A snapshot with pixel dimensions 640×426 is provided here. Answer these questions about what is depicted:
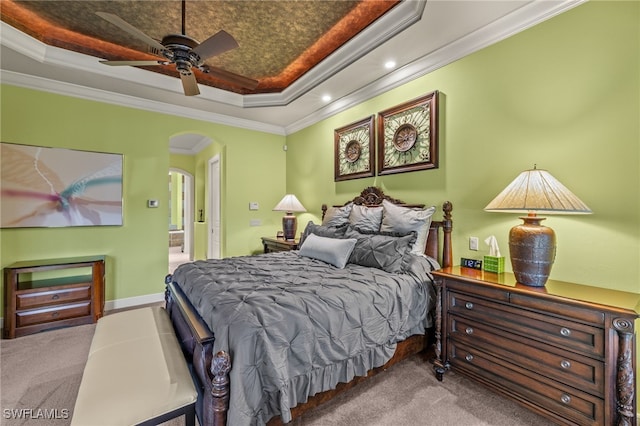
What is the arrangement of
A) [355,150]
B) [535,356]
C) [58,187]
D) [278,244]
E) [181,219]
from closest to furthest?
1. [535,356]
2. [58,187]
3. [355,150]
4. [278,244]
5. [181,219]

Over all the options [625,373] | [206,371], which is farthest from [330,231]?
[625,373]

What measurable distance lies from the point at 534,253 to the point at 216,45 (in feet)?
8.65

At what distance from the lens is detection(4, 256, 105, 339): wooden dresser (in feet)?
9.38

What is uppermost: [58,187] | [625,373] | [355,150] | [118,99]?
[118,99]

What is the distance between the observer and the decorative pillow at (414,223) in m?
2.65

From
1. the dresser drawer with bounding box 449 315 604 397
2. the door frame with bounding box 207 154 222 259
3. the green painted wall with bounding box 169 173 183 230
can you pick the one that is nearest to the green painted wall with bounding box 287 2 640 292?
the dresser drawer with bounding box 449 315 604 397

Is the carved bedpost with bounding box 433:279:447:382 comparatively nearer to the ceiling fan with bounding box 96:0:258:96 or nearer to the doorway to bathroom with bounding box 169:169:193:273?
the ceiling fan with bounding box 96:0:258:96

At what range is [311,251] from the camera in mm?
2934

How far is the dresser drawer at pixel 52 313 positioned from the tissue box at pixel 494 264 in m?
4.14

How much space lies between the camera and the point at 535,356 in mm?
1685

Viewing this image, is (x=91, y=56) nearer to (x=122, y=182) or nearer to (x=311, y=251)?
(x=122, y=182)

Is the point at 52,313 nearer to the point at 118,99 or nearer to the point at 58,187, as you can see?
the point at 58,187

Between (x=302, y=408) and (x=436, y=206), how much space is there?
7.02 ft

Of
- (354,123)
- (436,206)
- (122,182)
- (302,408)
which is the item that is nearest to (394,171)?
(436,206)
